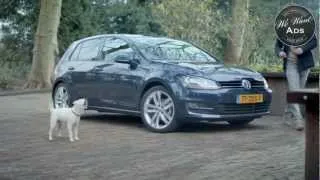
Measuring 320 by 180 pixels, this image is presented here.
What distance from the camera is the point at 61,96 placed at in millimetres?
12242

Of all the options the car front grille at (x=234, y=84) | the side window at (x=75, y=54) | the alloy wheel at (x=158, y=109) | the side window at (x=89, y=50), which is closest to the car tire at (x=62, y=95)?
the side window at (x=75, y=54)

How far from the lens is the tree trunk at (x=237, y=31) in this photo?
28.4 meters

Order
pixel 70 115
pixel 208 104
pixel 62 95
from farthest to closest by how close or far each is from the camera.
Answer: pixel 62 95 < pixel 208 104 < pixel 70 115

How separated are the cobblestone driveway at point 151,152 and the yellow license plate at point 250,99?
47 centimetres

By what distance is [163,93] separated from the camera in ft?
32.8

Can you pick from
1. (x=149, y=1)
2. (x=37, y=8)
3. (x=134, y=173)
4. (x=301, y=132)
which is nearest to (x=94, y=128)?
(x=301, y=132)

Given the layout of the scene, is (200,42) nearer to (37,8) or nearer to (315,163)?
(37,8)

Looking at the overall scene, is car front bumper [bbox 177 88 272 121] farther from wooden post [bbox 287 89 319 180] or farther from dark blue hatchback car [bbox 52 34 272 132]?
wooden post [bbox 287 89 319 180]

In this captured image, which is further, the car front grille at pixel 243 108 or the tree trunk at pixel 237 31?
the tree trunk at pixel 237 31

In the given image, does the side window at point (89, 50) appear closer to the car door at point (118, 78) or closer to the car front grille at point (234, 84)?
the car door at point (118, 78)

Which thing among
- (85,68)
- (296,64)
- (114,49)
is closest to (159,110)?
(114,49)

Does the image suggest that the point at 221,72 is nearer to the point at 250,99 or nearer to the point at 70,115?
the point at 250,99

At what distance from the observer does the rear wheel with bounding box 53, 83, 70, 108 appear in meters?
12.1

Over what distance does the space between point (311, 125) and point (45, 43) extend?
692 inches
